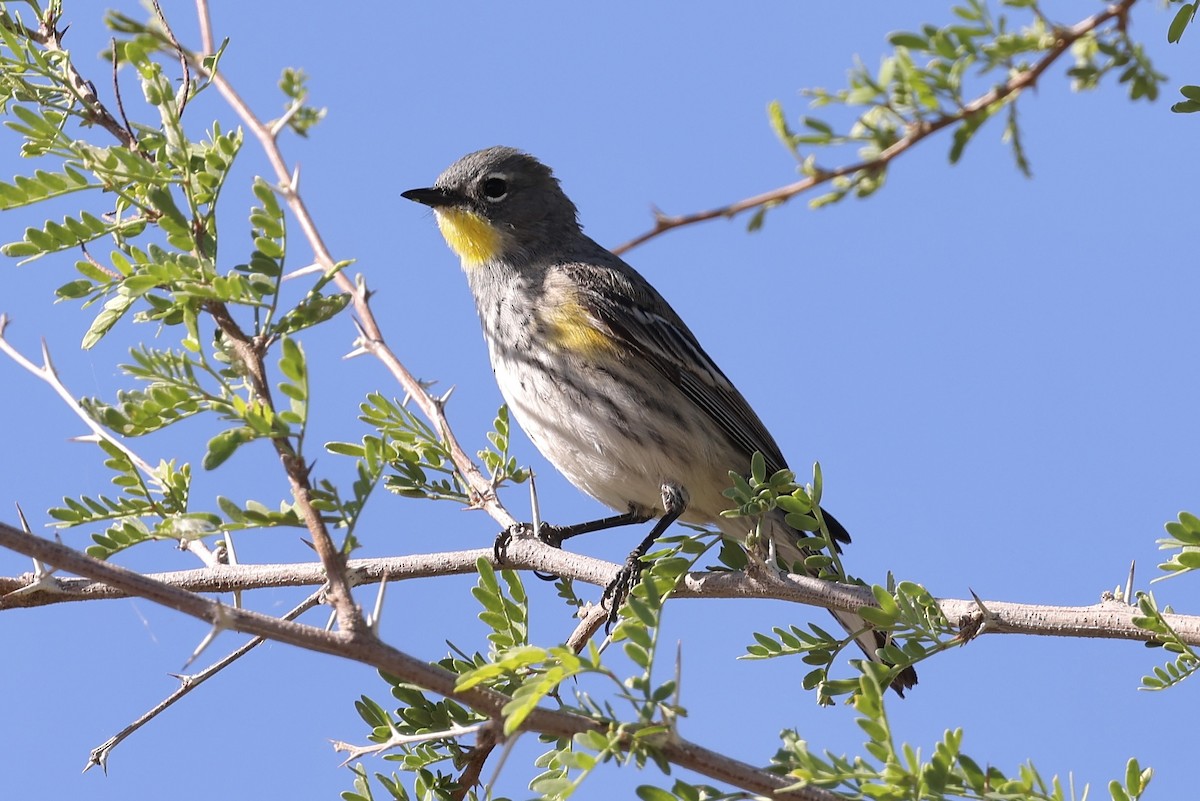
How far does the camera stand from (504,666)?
2.31 meters

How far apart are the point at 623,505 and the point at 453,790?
266cm

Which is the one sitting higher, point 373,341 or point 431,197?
point 431,197

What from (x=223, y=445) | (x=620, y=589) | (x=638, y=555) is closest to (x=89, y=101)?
(x=223, y=445)

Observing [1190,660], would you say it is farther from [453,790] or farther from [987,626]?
[453,790]

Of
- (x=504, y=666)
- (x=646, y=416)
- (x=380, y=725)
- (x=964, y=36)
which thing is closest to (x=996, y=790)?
(x=504, y=666)

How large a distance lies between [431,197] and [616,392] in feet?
6.12

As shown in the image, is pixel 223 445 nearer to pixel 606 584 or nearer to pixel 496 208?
pixel 606 584

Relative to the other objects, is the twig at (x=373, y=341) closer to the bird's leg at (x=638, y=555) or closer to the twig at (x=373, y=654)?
Result: the bird's leg at (x=638, y=555)

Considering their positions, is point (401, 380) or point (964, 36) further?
point (401, 380)

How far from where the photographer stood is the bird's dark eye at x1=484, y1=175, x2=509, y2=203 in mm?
7102

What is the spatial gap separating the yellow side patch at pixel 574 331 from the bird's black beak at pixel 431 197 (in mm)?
1248

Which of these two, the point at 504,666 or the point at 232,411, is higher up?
the point at 232,411

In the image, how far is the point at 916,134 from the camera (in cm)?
225

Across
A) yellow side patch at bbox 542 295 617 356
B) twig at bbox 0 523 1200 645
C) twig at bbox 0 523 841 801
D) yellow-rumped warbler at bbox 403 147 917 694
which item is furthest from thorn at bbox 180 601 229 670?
yellow side patch at bbox 542 295 617 356
